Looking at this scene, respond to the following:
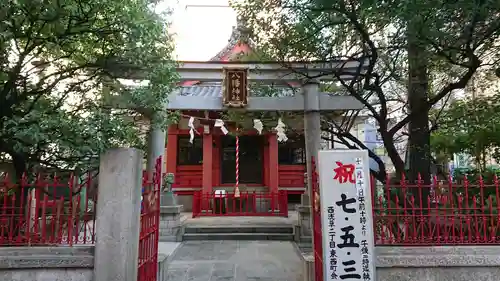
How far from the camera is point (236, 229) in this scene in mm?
10141

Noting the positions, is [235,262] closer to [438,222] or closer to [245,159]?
[438,222]

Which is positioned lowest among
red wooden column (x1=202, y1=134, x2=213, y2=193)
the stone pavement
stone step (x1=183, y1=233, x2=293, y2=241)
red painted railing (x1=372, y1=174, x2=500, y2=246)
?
the stone pavement

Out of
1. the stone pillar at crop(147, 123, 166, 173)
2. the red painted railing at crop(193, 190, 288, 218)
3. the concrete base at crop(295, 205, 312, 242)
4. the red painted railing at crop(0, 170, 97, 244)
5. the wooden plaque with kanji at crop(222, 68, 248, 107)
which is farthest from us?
the red painted railing at crop(193, 190, 288, 218)

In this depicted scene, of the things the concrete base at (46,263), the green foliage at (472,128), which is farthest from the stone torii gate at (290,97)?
the concrete base at (46,263)

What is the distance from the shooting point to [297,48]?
6.70m

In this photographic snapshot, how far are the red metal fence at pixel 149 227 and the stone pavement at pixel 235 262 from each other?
1.22 meters

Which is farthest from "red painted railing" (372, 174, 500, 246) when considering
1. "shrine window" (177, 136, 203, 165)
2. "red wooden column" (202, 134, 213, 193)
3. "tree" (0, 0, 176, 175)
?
"shrine window" (177, 136, 203, 165)

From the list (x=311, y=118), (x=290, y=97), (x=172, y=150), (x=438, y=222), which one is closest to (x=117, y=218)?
(x=438, y=222)

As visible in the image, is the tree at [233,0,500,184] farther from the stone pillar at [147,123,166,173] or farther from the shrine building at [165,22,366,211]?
the shrine building at [165,22,366,211]

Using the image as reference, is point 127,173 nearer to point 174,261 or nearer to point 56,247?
point 56,247

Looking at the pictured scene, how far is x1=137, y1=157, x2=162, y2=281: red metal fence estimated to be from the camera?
179 inches

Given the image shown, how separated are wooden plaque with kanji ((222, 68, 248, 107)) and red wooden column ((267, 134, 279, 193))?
6.51m

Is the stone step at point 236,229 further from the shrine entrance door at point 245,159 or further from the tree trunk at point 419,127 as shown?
the shrine entrance door at point 245,159

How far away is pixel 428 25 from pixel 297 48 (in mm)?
2569
